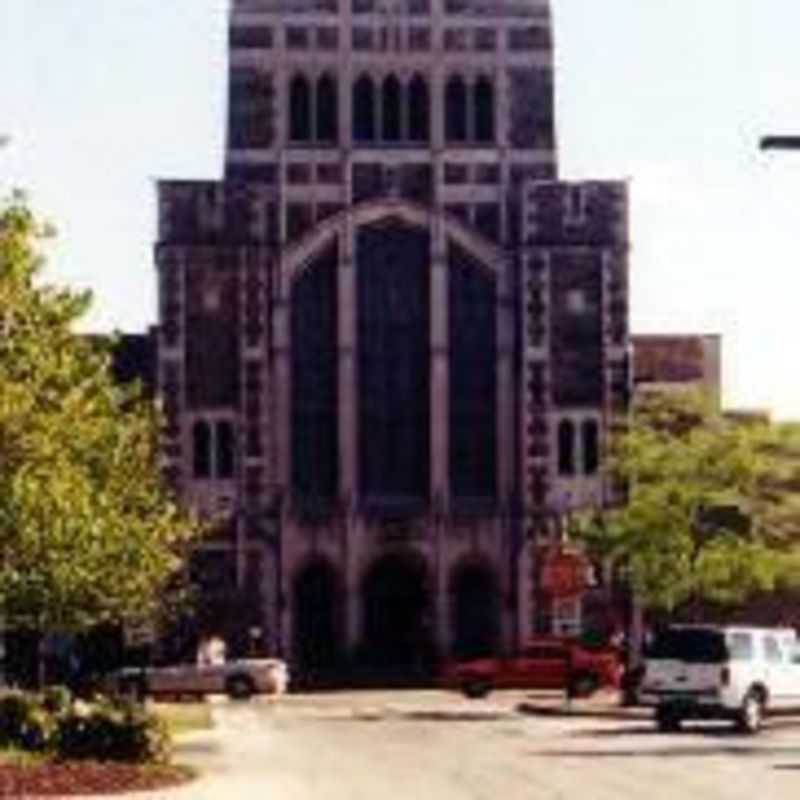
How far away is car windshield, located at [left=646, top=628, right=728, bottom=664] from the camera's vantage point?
4116 centimetres

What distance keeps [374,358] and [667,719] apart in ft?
115

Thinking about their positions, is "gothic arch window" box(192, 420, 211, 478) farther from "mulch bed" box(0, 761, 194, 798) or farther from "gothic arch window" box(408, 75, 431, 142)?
"mulch bed" box(0, 761, 194, 798)

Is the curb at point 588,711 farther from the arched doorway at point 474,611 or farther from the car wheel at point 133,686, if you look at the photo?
the arched doorway at point 474,611

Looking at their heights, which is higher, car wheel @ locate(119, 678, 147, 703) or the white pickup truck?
car wheel @ locate(119, 678, 147, 703)

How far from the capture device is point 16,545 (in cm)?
3559

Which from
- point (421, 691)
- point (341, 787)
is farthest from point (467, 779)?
point (421, 691)

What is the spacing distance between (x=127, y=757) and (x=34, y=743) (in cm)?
130

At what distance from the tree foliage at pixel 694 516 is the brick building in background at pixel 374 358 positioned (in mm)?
12447

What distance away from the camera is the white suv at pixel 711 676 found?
41000 millimetres

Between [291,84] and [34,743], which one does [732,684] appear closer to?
[34,743]

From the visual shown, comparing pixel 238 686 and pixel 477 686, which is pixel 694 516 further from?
pixel 238 686

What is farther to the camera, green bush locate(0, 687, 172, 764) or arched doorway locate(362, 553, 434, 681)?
arched doorway locate(362, 553, 434, 681)

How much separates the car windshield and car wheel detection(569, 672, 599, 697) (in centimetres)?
1381

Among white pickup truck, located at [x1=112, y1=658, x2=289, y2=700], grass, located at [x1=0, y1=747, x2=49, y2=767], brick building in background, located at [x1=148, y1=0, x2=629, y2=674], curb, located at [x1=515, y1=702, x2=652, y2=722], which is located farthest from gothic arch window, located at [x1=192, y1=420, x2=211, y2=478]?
grass, located at [x1=0, y1=747, x2=49, y2=767]
